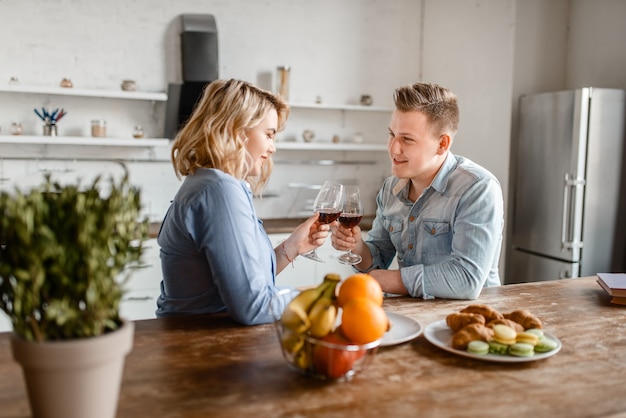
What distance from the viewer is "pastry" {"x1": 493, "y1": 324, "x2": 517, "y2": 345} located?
4.50ft

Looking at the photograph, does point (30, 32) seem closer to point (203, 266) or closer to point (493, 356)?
point (203, 266)

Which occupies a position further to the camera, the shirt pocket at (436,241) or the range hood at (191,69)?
the range hood at (191,69)

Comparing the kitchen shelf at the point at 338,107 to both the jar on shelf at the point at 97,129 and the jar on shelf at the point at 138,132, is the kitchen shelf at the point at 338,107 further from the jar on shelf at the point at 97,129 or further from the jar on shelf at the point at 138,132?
the jar on shelf at the point at 97,129

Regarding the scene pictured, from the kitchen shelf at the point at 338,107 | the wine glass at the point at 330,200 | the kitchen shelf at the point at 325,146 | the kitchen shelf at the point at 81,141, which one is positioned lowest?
the wine glass at the point at 330,200

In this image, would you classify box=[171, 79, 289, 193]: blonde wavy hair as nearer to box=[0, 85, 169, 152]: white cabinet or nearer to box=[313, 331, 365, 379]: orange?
box=[313, 331, 365, 379]: orange

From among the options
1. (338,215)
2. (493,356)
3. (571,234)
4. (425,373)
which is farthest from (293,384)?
(571,234)

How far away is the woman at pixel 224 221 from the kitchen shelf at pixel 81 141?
2.41 metres

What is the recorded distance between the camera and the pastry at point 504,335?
137cm

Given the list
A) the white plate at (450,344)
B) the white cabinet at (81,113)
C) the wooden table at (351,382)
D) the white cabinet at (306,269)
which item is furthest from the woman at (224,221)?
the white cabinet at (81,113)

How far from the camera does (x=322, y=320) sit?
45.5 inches

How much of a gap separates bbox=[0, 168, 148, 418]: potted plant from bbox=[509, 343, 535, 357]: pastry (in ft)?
2.80

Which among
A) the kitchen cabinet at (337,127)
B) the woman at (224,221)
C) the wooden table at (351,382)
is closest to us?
the wooden table at (351,382)

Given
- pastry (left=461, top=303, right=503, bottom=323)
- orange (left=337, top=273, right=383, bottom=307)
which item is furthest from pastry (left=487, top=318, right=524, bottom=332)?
orange (left=337, top=273, right=383, bottom=307)

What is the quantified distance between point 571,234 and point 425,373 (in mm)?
3430
